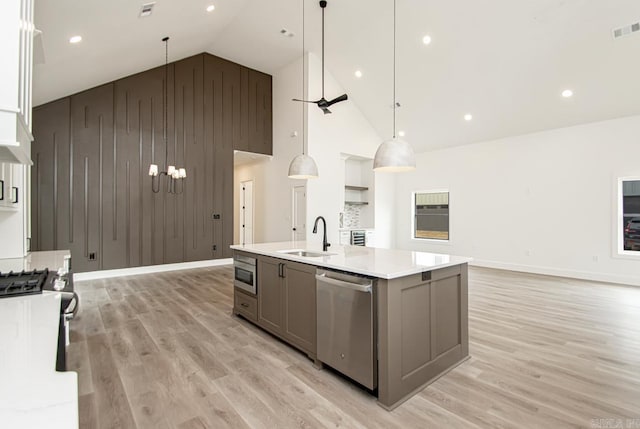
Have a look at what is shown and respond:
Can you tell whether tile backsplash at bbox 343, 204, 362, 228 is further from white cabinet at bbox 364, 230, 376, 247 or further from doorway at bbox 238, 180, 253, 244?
doorway at bbox 238, 180, 253, 244

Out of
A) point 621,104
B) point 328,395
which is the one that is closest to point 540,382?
point 328,395

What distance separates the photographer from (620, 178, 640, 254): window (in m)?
5.50

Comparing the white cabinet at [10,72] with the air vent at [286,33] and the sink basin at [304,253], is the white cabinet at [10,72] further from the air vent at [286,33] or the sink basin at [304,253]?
the air vent at [286,33]

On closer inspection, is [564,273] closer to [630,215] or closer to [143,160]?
[630,215]

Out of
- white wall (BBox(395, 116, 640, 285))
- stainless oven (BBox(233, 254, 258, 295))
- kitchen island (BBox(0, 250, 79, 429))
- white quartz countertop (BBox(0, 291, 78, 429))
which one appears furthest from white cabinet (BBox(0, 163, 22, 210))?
white wall (BBox(395, 116, 640, 285))

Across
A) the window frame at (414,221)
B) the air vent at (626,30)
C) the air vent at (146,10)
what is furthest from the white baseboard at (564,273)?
the air vent at (146,10)

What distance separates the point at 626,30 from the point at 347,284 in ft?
18.2

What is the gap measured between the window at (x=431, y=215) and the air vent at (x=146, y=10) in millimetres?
7341

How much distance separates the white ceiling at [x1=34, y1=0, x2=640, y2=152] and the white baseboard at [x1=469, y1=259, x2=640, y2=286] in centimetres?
295

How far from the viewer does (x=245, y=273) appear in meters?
3.53

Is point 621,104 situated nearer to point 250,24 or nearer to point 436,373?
point 436,373

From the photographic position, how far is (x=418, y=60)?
6094 millimetres

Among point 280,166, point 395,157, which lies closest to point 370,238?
point 280,166

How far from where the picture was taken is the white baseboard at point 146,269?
5817 mm
